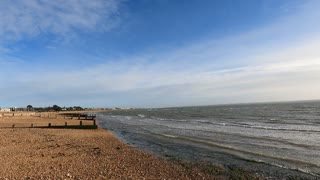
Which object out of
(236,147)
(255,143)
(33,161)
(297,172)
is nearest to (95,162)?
(33,161)

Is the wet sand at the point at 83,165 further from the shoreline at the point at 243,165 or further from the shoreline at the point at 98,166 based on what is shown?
the shoreline at the point at 243,165

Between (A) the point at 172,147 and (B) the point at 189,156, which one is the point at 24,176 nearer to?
(B) the point at 189,156

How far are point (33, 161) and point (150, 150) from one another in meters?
8.74

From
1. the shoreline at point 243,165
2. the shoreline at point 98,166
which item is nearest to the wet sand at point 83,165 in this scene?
the shoreline at point 98,166

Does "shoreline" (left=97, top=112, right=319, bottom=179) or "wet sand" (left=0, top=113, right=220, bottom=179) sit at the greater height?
"wet sand" (left=0, top=113, right=220, bottom=179)

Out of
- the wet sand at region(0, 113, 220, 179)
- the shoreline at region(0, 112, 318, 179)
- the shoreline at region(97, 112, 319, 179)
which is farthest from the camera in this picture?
the shoreline at region(97, 112, 319, 179)

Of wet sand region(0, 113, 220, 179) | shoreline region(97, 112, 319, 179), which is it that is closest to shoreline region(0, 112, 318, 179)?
wet sand region(0, 113, 220, 179)

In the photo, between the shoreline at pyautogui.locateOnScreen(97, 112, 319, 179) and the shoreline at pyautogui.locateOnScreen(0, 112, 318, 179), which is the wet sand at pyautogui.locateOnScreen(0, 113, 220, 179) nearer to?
the shoreline at pyautogui.locateOnScreen(0, 112, 318, 179)

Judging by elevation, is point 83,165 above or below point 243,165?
above

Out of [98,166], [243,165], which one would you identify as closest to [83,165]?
[98,166]

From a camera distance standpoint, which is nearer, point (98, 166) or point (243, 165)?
point (98, 166)

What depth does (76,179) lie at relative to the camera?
1148cm

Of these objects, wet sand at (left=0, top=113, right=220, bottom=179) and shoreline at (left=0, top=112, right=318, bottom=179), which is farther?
shoreline at (left=0, top=112, right=318, bottom=179)

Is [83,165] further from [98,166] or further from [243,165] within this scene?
[243,165]
